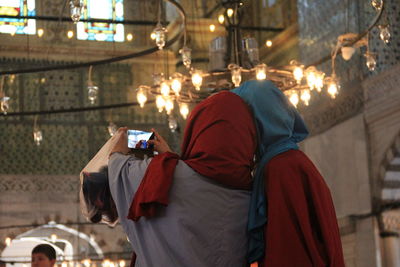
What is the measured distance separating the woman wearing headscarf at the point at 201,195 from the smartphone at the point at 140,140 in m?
0.16

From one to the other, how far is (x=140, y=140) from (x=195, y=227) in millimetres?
332

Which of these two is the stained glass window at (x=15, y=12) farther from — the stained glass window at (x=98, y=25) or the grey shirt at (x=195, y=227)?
the grey shirt at (x=195, y=227)

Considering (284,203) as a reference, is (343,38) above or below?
above

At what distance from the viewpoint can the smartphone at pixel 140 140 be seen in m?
2.17

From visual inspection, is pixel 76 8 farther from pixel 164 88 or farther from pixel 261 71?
pixel 164 88

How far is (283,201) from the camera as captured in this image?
1.94m

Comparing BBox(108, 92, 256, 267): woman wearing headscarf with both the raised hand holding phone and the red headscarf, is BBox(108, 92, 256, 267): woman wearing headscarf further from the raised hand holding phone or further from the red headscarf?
the raised hand holding phone

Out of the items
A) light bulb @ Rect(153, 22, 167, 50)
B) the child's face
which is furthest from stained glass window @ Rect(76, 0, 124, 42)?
the child's face

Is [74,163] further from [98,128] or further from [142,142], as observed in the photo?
[142,142]

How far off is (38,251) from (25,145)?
7.73 meters

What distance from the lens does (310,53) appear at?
35.2ft

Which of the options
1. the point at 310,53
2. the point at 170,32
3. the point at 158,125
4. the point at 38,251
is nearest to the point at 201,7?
the point at 170,32

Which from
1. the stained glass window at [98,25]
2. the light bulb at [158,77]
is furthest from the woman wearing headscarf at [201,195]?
the stained glass window at [98,25]

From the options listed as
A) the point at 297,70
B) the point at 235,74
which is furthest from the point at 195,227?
the point at 297,70
